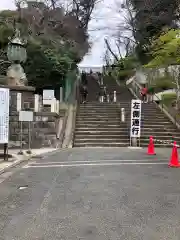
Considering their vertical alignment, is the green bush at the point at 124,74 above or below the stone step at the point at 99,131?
above

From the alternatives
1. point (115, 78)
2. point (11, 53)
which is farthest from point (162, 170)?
point (115, 78)

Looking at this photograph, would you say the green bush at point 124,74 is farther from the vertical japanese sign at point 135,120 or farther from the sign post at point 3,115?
the sign post at point 3,115

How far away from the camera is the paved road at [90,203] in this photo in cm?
524

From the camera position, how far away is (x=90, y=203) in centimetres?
701

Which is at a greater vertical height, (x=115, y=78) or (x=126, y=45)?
(x=126, y=45)

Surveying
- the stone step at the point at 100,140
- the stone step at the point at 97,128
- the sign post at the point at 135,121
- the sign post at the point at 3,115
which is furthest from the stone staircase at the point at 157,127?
the sign post at the point at 3,115

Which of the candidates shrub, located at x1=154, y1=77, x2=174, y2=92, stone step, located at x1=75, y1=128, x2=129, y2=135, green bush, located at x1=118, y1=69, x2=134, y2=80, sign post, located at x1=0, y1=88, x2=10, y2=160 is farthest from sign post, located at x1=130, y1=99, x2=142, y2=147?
green bush, located at x1=118, y1=69, x2=134, y2=80

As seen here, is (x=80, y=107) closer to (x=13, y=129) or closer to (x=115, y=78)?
(x=13, y=129)

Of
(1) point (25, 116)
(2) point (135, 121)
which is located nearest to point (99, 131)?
(2) point (135, 121)

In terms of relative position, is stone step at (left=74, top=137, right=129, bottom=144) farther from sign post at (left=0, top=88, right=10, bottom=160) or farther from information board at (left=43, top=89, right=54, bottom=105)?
sign post at (left=0, top=88, right=10, bottom=160)

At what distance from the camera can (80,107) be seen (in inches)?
1078

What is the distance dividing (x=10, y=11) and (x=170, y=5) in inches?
580

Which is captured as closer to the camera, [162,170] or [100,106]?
[162,170]

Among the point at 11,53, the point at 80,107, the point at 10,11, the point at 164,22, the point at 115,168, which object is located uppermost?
the point at 10,11
